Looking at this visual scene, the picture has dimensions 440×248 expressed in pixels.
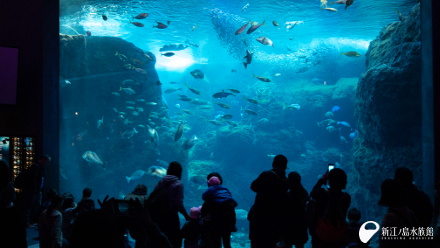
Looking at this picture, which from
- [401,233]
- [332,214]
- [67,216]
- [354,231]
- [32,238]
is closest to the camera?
[401,233]

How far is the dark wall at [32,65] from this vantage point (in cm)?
750

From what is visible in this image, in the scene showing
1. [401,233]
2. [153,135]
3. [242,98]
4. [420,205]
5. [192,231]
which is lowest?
[153,135]

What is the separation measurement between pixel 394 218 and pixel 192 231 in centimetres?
257

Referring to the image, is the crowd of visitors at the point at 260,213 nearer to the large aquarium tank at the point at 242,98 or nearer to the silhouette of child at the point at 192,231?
the silhouette of child at the point at 192,231

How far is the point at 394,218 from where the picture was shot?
3045mm

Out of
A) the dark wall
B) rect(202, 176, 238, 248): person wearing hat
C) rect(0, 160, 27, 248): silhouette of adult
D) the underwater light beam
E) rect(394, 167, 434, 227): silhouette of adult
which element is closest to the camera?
rect(0, 160, 27, 248): silhouette of adult

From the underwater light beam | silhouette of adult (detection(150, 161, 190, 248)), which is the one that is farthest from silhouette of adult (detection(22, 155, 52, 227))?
the underwater light beam

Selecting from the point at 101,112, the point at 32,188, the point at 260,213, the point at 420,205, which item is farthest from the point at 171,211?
the point at 101,112

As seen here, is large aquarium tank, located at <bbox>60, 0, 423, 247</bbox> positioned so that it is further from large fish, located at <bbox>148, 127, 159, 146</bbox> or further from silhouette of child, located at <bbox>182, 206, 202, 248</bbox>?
silhouette of child, located at <bbox>182, 206, 202, 248</bbox>

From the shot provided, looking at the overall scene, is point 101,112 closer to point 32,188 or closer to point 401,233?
point 32,188

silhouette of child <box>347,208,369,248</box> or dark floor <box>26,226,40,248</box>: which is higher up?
silhouette of child <box>347,208,369,248</box>

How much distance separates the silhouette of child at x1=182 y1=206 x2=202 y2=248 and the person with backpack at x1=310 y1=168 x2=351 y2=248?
5.41 feet

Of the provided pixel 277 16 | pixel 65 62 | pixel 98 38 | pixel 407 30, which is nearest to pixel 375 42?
pixel 407 30

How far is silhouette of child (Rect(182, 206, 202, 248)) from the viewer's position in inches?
167
